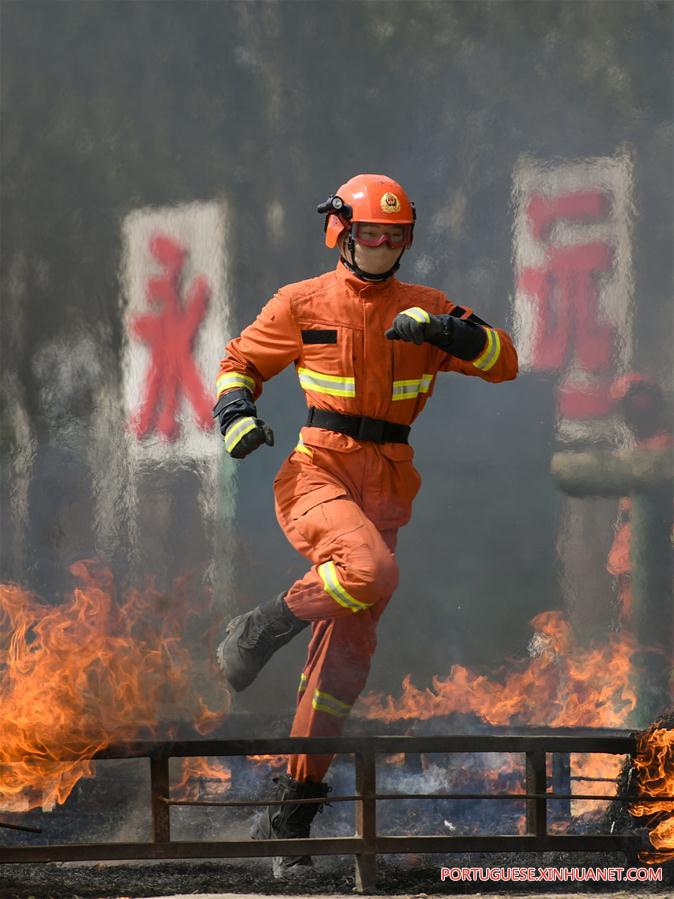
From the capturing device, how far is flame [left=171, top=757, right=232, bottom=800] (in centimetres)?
665

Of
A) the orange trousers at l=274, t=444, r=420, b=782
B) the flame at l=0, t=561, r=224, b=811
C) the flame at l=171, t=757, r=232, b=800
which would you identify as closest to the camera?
the orange trousers at l=274, t=444, r=420, b=782

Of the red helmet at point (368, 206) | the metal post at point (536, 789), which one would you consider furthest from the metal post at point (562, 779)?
the red helmet at point (368, 206)

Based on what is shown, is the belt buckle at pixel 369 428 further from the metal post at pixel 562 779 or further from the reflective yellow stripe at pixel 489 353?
the metal post at pixel 562 779

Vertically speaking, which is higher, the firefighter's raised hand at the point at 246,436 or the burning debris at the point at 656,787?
the firefighter's raised hand at the point at 246,436

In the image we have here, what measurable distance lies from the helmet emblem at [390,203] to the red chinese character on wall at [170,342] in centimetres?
164

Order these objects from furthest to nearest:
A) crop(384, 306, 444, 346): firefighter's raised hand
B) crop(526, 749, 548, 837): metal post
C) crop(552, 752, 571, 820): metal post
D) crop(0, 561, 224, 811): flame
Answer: crop(552, 752, 571, 820): metal post
crop(0, 561, 224, 811): flame
crop(526, 749, 548, 837): metal post
crop(384, 306, 444, 346): firefighter's raised hand

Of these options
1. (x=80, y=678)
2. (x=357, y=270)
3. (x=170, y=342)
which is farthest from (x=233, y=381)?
(x=80, y=678)

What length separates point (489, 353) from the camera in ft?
17.6

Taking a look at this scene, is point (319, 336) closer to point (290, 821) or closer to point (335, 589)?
point (335, 589)

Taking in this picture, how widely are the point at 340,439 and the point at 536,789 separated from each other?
5.53 ft

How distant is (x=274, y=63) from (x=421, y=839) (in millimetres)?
3829

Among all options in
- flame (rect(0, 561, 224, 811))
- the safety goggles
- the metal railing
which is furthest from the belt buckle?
flame (rect(0, 561, 224, 811))

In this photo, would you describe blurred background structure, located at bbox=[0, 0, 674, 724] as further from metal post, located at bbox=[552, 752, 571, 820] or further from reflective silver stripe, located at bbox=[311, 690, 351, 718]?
reflective silver stripe, located at bbox=[311, 690, 351, 718]

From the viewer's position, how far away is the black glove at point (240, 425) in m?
5.09
